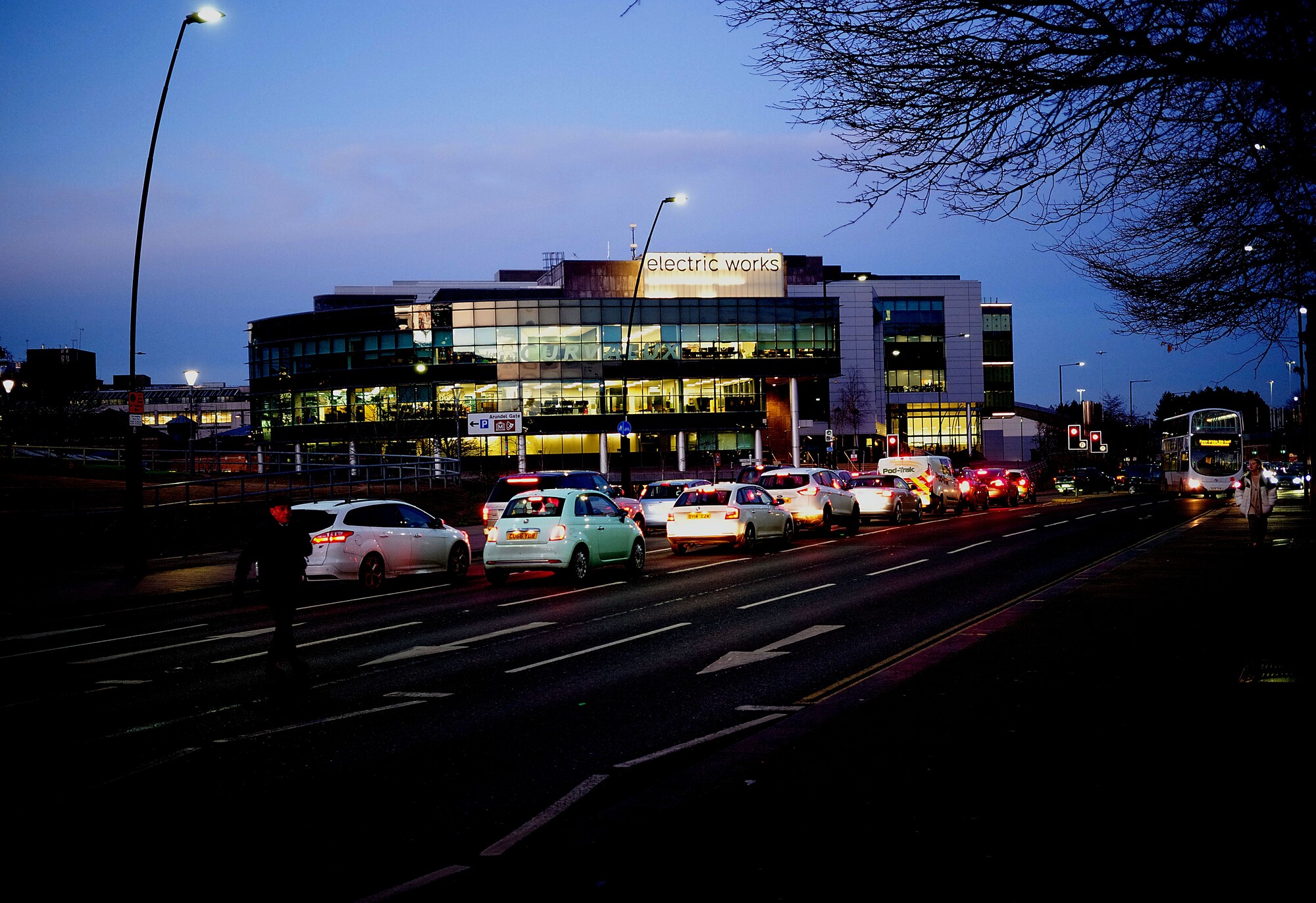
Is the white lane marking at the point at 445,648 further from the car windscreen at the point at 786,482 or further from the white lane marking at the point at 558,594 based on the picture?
the car windscreen at the point at 786,482

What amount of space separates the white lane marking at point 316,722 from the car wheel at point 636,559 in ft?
40.2

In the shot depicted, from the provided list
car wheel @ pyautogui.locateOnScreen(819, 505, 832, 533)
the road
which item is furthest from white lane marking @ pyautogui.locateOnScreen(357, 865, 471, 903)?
car wheel @ pyautogui.locateOnScreen(819, 505, 832, 533)

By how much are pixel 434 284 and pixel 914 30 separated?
116 m

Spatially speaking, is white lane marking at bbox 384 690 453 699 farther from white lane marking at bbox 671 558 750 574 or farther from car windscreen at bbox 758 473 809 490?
car windscreen at bbox 758 473 809 490

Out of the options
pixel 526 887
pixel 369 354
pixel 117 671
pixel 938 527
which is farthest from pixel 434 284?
pixel 526 887

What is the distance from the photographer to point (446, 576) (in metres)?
22.7

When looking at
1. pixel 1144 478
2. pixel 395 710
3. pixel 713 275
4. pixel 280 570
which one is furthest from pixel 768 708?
pixel 713 275

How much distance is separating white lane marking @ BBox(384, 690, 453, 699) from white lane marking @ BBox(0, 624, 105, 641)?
25.7 ft

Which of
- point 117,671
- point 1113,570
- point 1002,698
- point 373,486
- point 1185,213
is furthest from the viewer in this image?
point 373,486

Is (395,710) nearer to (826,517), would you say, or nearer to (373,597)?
(373,597)

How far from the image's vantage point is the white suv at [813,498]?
33969mm

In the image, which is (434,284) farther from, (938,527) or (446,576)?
(446,576)

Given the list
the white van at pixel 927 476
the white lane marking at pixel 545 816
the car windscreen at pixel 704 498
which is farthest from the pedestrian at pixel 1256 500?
the white van at pixel 927 476

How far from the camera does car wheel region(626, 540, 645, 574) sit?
2220 cm
